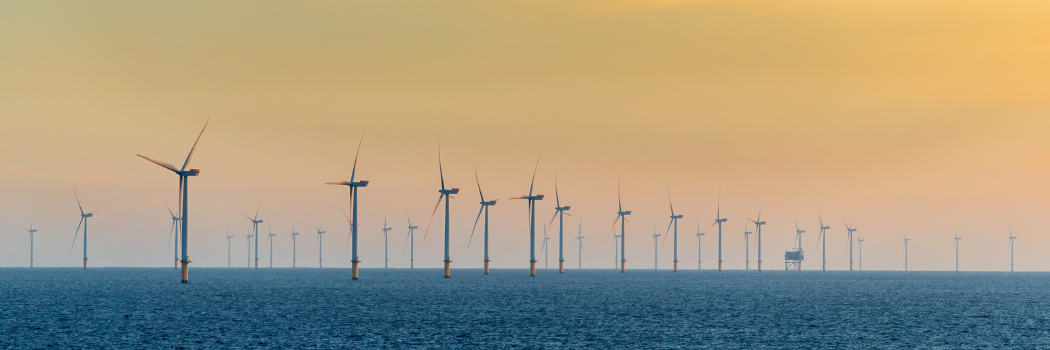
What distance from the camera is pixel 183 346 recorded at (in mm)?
81625

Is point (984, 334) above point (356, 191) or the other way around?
the other way around

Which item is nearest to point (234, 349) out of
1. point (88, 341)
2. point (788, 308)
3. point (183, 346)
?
point (183, 346)

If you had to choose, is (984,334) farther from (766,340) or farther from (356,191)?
(356,191)

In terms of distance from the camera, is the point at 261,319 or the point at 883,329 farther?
the point at 261,319

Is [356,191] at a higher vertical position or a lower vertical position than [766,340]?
higher

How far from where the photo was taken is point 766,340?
296 feet

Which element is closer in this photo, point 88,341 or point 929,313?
point 88,341

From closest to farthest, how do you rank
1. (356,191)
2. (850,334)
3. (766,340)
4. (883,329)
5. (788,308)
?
(766,340), (850,334), (883,329), (788,308), (356,191)

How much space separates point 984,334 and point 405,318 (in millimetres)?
54565

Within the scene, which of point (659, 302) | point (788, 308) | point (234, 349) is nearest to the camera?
point (234, 349)

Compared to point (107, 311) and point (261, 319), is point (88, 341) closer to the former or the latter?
point (261, 319)

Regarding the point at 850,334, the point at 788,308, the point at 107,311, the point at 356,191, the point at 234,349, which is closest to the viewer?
the point at 234,349

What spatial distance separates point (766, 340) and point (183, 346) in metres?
45.8

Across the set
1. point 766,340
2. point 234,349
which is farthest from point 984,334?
point 234,349
